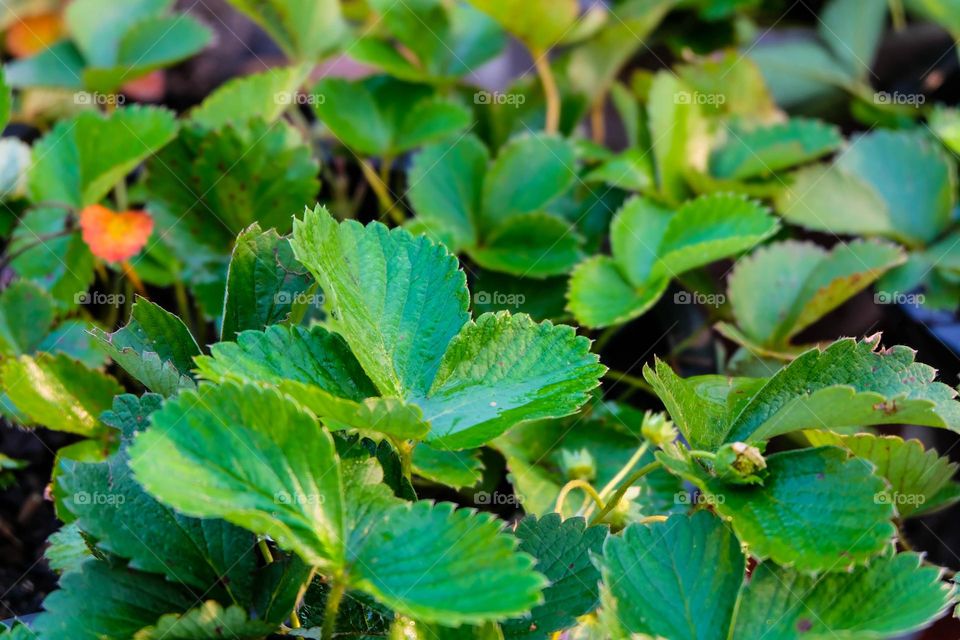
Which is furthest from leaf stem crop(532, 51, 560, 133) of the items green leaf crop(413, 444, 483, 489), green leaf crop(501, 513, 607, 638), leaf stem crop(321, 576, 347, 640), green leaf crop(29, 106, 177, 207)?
leaf stem crop(321, 576, 347, 640)

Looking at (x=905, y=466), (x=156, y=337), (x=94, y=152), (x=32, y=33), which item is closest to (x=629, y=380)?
(x=905, y=466)

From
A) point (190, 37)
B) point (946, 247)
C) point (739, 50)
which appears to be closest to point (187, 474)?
point (190, 37)

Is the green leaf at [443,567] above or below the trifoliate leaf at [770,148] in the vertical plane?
below

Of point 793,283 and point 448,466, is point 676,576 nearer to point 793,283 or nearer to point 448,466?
point 448,466

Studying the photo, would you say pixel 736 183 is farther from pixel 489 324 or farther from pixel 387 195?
pixel 489 324

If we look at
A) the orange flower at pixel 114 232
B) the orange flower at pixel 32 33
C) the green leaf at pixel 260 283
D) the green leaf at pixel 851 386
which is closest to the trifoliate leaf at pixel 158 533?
the green leaf at pixel 260 283

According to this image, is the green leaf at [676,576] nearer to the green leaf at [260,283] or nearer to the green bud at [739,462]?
the green bud at [739,462]
